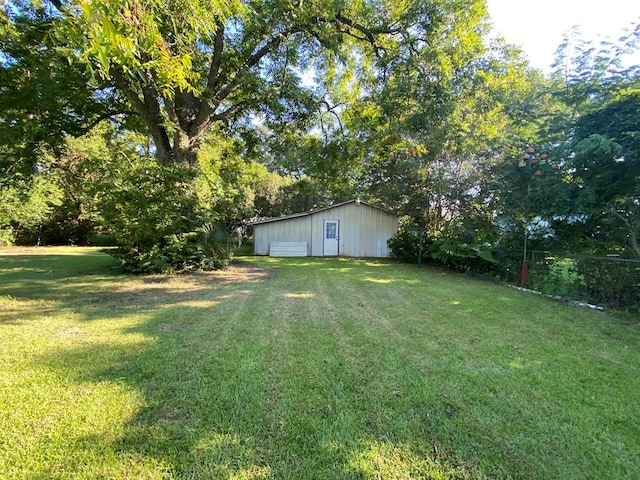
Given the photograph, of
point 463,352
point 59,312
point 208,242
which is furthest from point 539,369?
point 208,242

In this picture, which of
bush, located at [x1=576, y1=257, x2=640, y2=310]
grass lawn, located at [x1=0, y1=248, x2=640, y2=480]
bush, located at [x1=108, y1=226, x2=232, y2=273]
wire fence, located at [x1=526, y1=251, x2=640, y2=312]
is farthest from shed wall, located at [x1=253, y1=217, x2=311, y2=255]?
bush, located at [x1=576, y1=257, x2=640, y2=310]

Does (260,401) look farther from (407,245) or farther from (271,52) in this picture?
(407,245)

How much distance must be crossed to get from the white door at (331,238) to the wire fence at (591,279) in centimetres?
934

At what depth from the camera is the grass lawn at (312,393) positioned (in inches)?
70.1

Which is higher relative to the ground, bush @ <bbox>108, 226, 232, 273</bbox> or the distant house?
the distant house

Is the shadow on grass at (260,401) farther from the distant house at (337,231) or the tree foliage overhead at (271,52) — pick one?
the distant house at (337,231)

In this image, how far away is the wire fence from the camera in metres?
5.45

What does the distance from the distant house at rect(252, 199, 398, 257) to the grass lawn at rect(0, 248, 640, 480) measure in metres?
10.6

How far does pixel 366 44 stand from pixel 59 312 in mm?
10414

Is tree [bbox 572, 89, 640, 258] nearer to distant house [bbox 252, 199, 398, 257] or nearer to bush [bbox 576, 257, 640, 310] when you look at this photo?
bush [bbox 576, 257, 640, 310]

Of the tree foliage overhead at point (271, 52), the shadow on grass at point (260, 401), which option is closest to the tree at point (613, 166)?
the tree foliage overhead at point (271, 52)

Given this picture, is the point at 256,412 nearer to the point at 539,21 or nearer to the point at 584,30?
the point at 584,30

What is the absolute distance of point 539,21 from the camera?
717 centimetres

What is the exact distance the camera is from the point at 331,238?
15664mm
